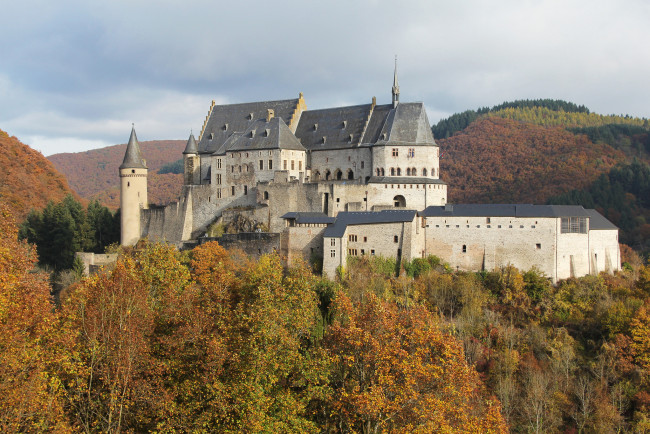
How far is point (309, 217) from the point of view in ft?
155

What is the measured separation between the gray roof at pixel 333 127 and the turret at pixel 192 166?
882 centimetres

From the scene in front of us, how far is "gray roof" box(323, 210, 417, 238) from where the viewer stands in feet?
145

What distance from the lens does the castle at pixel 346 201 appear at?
145ft

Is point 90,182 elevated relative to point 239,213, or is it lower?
elevated

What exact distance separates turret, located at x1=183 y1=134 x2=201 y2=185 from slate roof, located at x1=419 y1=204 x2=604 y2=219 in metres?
21.8

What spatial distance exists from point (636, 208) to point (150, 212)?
59771 millimetres

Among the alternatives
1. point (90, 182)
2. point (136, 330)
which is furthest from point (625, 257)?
point (90, 182)

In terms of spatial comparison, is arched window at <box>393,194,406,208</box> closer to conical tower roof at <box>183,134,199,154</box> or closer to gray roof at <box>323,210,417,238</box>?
gray roof at <box>323,210,417,238</box>

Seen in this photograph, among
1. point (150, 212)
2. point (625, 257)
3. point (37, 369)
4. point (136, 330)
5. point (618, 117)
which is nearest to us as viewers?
point (37, 369)

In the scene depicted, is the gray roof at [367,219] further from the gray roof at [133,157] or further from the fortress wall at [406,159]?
the gray roof at [133,157]

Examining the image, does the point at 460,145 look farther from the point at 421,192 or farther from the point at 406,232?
the point at 406,232

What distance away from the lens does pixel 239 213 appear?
51719mm

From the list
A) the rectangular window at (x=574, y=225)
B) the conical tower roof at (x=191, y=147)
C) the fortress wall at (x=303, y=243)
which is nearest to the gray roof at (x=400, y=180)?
the fortress wall at (x=303, y=243)

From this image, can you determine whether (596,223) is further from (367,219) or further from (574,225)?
(367,219)
